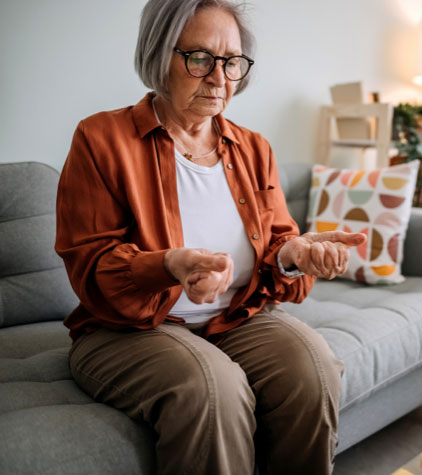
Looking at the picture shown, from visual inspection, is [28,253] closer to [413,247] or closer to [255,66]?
[255,66]

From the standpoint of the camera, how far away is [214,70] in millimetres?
1171

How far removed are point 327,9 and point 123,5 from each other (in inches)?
52.9

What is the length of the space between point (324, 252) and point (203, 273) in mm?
306

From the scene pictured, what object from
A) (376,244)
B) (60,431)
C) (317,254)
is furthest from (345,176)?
(60,431)

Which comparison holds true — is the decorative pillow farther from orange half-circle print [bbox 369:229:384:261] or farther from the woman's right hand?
the woman's right hand

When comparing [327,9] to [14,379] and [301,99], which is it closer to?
[301,99]

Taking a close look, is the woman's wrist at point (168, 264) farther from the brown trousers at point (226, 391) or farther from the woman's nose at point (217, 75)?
the woman's nose at point (217, 75)

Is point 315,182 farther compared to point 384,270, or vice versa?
point 315,182

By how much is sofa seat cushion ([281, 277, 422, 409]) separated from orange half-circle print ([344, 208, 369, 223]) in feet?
0.97

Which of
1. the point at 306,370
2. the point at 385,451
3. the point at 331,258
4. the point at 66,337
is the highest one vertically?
the point at 331,258

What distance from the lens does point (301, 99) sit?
279 centimetres

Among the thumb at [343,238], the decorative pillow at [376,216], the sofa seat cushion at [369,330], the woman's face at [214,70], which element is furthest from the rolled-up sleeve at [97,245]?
the decorative pillow at [376,216]

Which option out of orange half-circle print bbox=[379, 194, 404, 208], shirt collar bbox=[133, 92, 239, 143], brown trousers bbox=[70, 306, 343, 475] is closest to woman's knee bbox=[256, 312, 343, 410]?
brown trousers bbox=[70, 306, 343, 475]

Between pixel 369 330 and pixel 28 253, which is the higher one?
pixel 28 253
